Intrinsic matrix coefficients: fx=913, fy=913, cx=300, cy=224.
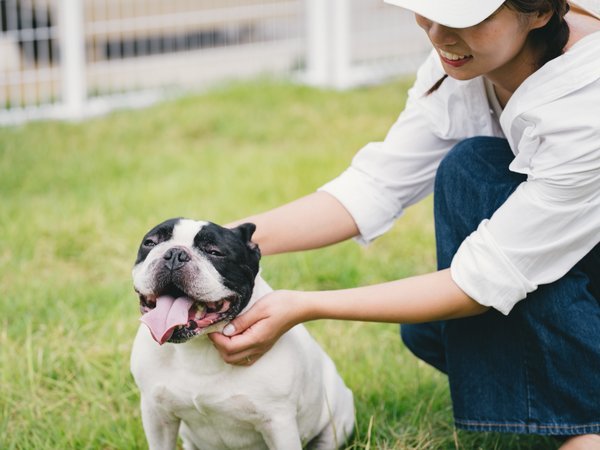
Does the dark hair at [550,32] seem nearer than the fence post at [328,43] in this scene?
Yes

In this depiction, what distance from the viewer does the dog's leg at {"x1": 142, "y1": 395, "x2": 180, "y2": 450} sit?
197 centimetres

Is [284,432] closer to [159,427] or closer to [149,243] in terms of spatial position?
[159,427]

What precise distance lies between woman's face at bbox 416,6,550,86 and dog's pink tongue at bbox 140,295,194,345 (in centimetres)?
71

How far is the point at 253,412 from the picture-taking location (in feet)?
6.23

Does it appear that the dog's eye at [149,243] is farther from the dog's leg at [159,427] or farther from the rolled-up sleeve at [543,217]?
the rolled-up sleeve at [543,217]

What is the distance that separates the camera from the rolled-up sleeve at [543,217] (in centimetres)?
175

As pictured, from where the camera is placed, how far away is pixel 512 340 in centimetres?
195

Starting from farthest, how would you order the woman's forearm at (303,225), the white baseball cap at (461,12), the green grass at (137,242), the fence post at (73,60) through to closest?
the fence post at (73,60), the green grass at (137,242), the woman's forearm at (303,225), the white baseball cap at (461,12)

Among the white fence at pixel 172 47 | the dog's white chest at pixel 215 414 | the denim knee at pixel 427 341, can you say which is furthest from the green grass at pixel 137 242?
the white fence at pixel 172 47

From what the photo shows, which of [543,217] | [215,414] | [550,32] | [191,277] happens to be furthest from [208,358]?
[550,32]

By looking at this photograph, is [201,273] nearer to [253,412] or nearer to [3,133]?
[253,412]

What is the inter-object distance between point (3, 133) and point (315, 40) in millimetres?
2463

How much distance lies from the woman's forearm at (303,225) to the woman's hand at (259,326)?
34cm

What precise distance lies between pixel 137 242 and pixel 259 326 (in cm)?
197
